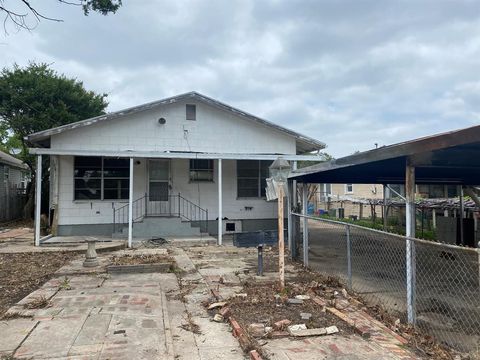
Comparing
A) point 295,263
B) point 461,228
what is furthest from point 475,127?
point 461,228

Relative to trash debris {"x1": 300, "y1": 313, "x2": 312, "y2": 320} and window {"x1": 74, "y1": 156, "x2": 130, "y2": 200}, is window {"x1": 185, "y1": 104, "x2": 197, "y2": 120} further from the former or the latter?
trash debris {"x1": 300, "y1": 313, "x2": 312, "y2": 320}

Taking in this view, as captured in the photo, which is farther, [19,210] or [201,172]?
[19,210]

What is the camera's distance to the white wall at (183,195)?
13.7 m

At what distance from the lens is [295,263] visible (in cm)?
962

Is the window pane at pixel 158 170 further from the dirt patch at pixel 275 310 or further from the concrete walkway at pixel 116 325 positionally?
the dirt patch at pixel 275 310

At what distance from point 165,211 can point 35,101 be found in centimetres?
1173

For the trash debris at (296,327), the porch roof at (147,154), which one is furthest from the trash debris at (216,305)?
the porch roof at (147,154)

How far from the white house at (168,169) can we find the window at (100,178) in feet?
0.11

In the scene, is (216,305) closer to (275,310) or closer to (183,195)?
(275,310)

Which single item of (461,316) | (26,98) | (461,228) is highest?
(26,98)

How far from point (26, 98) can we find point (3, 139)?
1950 centimetres

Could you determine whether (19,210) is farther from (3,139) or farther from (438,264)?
(438,264)

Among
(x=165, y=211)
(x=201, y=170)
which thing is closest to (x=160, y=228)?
(x=165, y=211)

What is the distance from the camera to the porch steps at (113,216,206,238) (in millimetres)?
13562
